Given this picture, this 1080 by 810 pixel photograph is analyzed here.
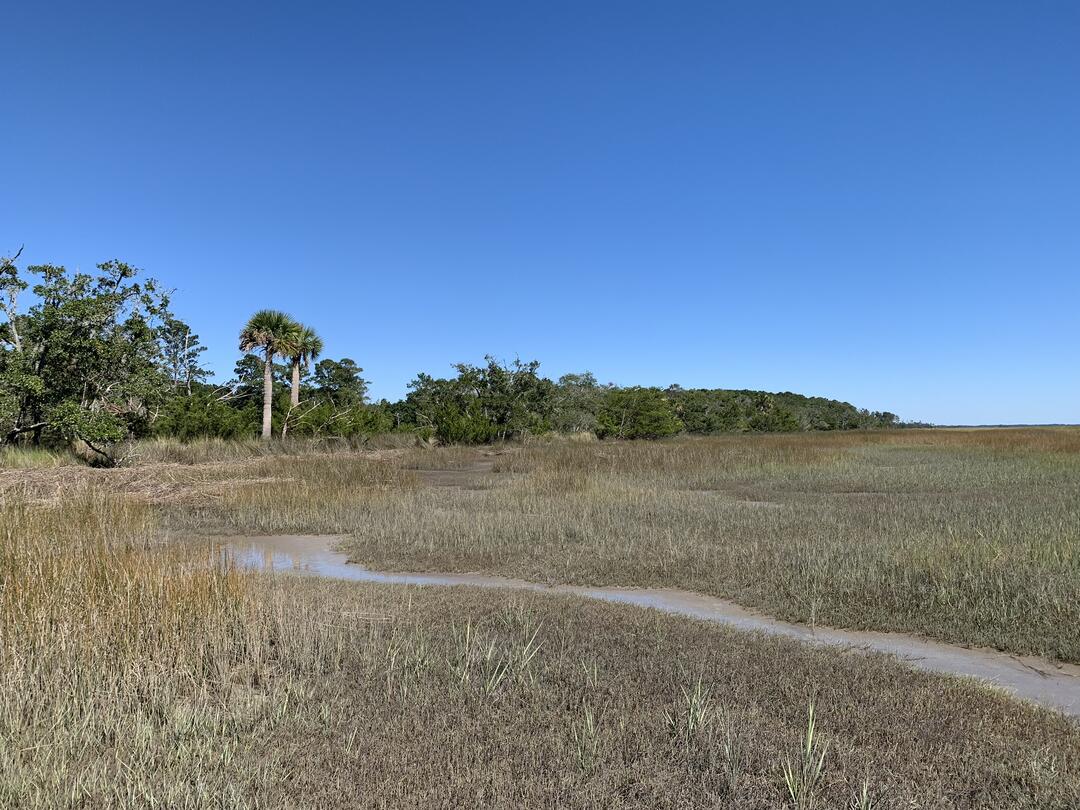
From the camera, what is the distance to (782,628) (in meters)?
7.21

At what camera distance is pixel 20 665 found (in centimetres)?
500

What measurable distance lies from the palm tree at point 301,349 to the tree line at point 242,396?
0.32ft

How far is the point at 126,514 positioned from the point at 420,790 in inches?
405

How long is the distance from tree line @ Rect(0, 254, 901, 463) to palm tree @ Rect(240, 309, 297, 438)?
62mm

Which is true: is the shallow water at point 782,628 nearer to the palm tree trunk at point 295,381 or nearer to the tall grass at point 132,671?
the tall grass at point 132,671

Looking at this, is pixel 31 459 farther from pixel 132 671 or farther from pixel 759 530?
pixel 759 530

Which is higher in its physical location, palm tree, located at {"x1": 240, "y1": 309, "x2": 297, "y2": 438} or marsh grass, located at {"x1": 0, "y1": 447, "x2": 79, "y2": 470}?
palm tree, located at {"x1": 240, "y1": 309, "x2": 297, "y2": 438}

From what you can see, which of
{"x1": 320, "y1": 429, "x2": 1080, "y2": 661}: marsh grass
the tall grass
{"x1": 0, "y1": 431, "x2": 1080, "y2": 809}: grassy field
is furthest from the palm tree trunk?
the tall grass

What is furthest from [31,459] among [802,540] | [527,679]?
[802,540]

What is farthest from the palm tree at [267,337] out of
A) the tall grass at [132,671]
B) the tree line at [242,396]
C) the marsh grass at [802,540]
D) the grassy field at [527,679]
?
the tall grass at [132,671]

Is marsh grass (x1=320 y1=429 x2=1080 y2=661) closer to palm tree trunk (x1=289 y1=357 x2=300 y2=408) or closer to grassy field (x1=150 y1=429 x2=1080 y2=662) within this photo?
grassy field (x1=150 y1=429 x2=1080 y2=662)

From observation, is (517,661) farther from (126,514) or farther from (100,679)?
(126,514)

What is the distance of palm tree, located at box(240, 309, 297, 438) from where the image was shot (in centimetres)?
3581

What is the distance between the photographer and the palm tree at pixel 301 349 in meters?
37.5
